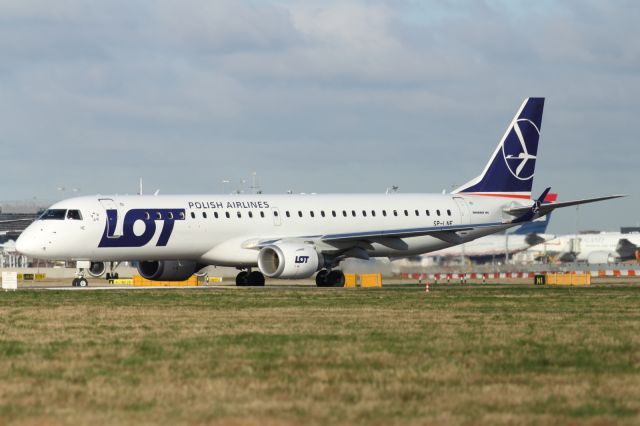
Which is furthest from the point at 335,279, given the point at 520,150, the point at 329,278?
the point at 520,150

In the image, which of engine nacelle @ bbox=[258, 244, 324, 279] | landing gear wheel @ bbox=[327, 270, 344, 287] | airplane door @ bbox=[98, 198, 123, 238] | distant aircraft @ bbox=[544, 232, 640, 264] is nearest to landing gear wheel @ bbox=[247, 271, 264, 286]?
landing gear wheel @ bbox=[327, 270, 344, 287]

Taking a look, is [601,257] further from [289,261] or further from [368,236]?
[289,261]

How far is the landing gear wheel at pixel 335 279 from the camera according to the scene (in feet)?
178

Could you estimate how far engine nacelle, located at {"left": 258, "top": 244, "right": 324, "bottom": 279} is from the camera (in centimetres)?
5094

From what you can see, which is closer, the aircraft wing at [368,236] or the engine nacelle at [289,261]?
the engine nacelle at [289,261]

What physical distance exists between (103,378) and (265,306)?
18001mm

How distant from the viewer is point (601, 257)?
152 metres

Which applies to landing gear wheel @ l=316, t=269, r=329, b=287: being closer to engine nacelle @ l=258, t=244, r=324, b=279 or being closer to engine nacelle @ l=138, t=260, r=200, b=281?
engine nacelle @ l=258, t=244, r=324, b=279

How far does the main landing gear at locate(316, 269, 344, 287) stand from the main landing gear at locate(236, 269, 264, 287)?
11.3 feet

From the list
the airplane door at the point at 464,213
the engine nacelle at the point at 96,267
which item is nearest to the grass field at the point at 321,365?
the engine nacelle at the point at 96,267

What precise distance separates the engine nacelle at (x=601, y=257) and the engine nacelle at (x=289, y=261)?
4052 inches

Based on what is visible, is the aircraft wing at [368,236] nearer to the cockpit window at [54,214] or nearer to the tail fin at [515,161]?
the tail fin at [515,161]

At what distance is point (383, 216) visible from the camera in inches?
2261

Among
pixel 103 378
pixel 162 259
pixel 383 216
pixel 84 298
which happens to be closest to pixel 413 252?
pixel 383 216
